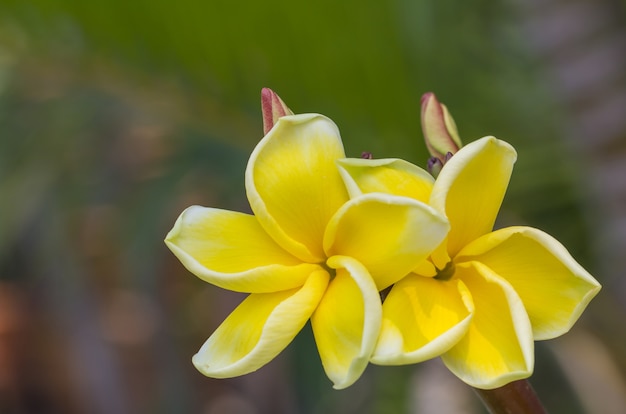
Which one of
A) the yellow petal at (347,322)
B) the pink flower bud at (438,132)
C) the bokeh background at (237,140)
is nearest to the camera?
the yellow petal at (347,322)

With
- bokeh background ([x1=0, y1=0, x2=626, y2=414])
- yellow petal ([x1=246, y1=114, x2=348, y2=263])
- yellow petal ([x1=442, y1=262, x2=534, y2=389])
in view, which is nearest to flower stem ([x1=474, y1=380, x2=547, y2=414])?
yellow petal ([x1=442, y1=262, x2=534, y2=389])

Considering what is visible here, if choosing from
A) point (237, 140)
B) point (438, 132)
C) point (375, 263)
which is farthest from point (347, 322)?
point (237, 140)

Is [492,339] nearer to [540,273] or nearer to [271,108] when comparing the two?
[540,273]

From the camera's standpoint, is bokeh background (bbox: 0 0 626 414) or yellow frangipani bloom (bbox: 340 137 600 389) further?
bokeh background (bbox: 0 0 626 414)

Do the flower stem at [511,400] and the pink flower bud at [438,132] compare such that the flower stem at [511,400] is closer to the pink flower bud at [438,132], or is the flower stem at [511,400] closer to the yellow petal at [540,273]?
the yellow petal at [540,273]

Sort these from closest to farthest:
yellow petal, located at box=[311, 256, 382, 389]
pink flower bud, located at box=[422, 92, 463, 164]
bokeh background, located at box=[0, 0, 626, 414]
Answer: yellow petal, located at box=[311, 256, 382, 389]
pink flower bud, located at box=[422, 92, 463, 164]
bokeh background, located at box=[0, 0, 626, 414]

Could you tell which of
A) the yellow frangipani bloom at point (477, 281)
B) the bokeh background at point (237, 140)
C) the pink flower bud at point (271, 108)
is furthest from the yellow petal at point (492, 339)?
the bokeh background at point (237, 140)

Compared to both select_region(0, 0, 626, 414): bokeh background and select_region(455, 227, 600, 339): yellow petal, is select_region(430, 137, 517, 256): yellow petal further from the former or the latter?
select_region(0, 0, 626, 414): bokeh background
